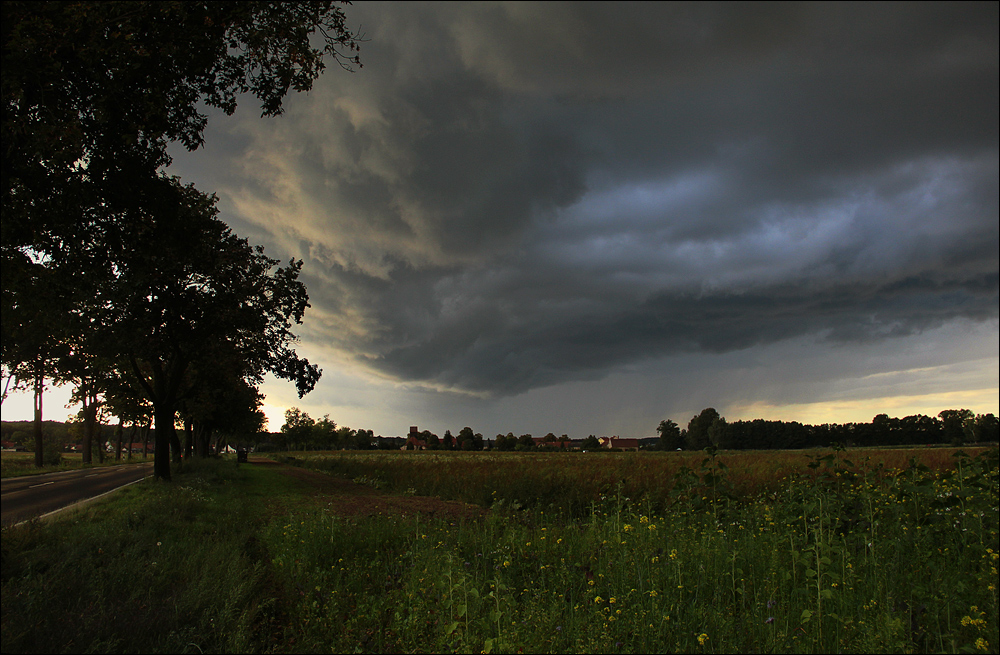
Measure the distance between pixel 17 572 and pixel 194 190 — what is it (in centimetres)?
1631

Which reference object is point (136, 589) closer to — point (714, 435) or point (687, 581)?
point (687, 581)

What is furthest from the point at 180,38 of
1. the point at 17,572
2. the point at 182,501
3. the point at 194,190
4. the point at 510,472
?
the point at 510,472

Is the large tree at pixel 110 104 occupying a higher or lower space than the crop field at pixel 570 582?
higher

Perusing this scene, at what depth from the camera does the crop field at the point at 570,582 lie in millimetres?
4348

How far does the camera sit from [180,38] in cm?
830

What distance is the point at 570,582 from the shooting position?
557 centimetres

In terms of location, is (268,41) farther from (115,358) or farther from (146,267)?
(115,358)

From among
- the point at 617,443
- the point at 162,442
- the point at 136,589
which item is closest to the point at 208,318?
the point at 162,442

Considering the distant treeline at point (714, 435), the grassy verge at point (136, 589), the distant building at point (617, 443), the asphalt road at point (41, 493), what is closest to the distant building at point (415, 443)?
the distant treeline at point (714, 435)

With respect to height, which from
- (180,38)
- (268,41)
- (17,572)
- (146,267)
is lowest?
(17,572)

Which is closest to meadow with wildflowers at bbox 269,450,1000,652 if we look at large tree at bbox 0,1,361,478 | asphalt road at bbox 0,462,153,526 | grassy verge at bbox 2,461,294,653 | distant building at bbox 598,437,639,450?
grassy verge at bbox 2,461,294,653

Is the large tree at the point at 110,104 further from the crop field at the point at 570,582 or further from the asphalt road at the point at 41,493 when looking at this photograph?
A: the asphalt road at the point at 41,493

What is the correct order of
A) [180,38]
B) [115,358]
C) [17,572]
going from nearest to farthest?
[17,572], [180,38], [115,358]

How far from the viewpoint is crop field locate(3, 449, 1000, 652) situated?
14.3ft
